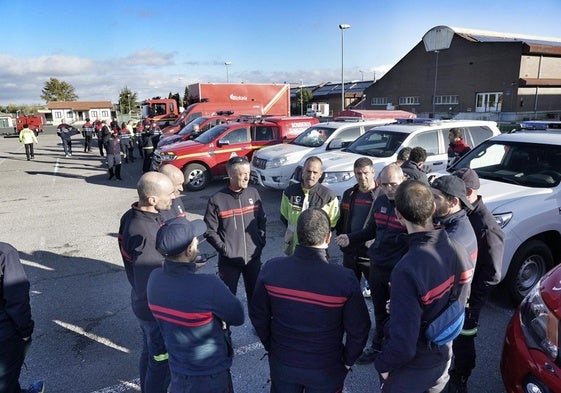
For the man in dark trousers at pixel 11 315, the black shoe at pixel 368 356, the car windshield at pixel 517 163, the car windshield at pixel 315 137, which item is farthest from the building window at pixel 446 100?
the man in dark trousers at pixel 11 315

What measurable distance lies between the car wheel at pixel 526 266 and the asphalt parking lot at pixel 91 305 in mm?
255

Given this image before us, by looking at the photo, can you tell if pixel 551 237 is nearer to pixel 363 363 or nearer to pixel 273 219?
pixel 363 363

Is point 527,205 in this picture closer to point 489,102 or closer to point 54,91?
point 489,102

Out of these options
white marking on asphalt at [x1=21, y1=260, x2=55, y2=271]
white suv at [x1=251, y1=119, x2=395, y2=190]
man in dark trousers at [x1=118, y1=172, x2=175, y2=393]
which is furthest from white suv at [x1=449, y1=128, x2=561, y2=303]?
white marking on asphalt at [x1=21, y1=260, x2=55, y2=271]

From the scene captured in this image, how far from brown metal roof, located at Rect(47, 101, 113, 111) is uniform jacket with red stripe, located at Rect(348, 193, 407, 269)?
231 feet

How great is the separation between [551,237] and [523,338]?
2322 mm

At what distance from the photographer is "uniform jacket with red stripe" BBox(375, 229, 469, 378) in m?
1.94

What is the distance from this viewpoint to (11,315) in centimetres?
253

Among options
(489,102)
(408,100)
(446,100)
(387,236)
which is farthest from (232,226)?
(408,100)

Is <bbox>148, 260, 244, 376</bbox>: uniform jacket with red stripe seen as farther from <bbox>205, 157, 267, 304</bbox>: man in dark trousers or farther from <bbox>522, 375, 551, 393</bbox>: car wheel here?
<bbox>522, 375, 551, 393</bbox>: car wheel

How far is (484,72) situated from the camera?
35.6 m

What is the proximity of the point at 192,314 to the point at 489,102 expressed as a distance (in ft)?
133

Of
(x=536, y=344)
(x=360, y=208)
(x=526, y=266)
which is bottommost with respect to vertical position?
(x=526, y=266)

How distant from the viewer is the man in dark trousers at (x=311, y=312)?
1993 mm
